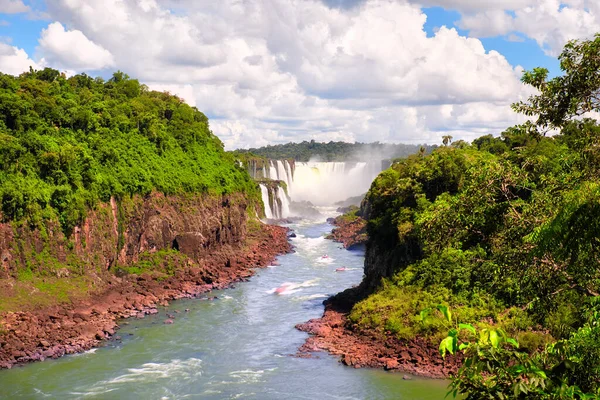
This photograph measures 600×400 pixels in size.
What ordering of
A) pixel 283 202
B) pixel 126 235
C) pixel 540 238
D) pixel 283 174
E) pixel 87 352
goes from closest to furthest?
pixel 540 238 < pixel 87 352 < pixel 126 235 < pixel 283 202 < pixel 283 174

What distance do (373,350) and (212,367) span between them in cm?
953

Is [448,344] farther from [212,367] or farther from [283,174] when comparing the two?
[283,174]

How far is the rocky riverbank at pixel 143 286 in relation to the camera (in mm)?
34344

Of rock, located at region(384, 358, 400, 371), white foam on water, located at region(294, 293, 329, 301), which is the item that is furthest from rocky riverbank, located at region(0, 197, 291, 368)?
rock, located at region(384, 358, 400, 371)

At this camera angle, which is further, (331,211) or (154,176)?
(331,211)

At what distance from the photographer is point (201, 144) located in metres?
79.9

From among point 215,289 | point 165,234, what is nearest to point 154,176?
point 165,234

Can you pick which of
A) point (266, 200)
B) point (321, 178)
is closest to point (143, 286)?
point (266, 200)

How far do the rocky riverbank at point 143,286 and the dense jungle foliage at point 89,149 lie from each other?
3578mm

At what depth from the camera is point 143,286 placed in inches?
1911

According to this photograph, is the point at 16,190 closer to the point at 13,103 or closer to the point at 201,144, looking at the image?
the point at 13,103

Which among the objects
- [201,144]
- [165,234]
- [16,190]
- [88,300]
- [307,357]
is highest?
[201,144]

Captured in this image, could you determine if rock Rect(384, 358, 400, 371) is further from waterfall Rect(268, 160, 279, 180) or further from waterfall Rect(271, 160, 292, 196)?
waterfall Rect(271, 160, 292, 196)

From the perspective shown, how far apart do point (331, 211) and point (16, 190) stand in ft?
301
